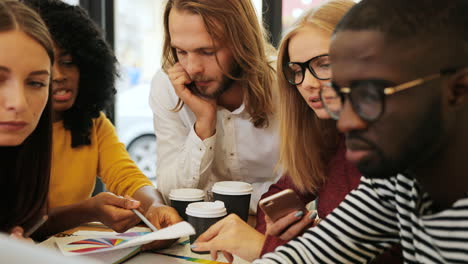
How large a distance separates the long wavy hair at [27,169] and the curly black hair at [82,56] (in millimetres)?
405

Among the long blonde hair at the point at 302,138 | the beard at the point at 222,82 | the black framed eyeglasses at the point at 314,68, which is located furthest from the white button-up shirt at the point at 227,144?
the black framed eyeglasses at the point at 314,68

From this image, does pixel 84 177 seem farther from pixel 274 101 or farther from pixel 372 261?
pixel 372 261

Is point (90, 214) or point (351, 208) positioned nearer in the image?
point (351, 208)

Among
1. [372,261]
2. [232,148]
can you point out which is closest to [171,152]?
[232,148]

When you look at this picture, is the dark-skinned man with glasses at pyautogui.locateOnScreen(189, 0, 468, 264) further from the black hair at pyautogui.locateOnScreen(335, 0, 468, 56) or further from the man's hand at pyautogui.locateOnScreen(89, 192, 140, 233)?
the man's hand at pyautogui.locateOnScreen(89, 192, 140, 233)

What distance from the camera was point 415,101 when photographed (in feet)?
2.32

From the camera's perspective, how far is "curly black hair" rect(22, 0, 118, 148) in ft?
5.71

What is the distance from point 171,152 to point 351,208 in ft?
3.58

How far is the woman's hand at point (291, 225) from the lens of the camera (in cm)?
107

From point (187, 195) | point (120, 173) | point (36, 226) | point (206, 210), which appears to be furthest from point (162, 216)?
point (120, 173)

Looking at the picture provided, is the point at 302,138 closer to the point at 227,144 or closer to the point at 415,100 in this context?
the point at 227,144

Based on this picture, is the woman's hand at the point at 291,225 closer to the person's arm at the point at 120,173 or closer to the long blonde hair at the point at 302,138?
the long blonde hair at the point at 302,138

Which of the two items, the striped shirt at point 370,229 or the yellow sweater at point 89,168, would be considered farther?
the yellow sweater at point 89,168

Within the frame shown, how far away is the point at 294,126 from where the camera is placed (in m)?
1.48
